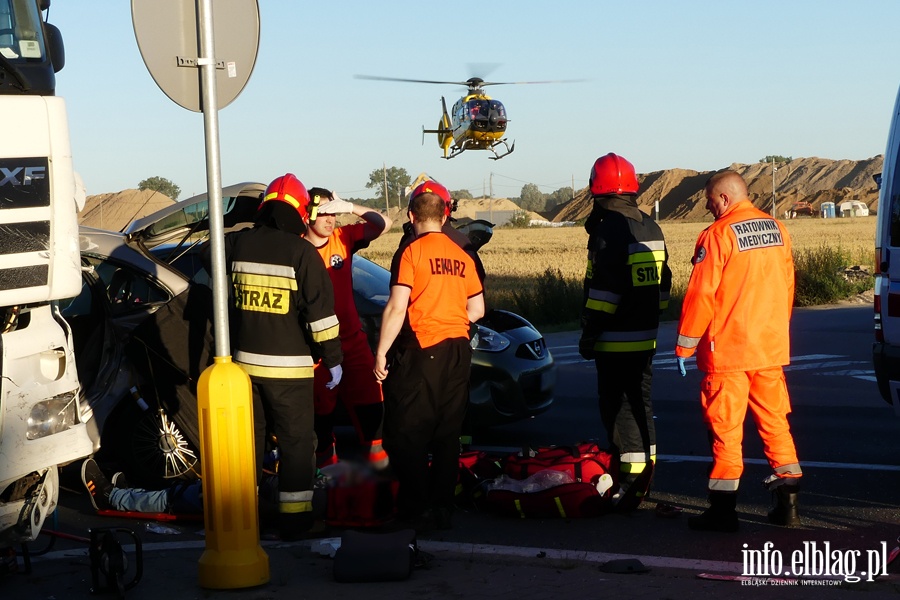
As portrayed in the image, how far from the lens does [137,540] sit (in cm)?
546

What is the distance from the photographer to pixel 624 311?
7.06 meters

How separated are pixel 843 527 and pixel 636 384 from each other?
4.76 ft

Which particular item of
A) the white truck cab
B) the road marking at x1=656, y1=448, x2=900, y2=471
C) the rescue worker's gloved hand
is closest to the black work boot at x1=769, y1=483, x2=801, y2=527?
the rescue worker's gloved hand

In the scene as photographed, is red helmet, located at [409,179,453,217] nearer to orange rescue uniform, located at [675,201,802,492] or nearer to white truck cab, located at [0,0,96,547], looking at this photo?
orange rescue uniform, located at [675,201,802,492]

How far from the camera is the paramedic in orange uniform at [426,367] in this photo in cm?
670

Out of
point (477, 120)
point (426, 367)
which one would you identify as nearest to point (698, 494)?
point (426, 367)

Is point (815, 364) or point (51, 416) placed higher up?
point (51, 416)

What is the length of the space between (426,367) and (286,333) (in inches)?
32.4

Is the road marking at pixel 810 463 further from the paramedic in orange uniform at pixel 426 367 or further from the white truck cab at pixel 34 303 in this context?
the white truck cab at pixel 34 303

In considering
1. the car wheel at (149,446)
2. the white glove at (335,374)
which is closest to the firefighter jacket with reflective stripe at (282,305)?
the white glove at (335,374)

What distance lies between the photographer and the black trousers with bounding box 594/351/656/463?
7094mm

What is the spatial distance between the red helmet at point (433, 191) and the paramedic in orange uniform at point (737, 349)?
5.30ft

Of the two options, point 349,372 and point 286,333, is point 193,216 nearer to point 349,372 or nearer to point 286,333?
point 349,372

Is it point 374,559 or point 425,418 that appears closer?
point 374,559
